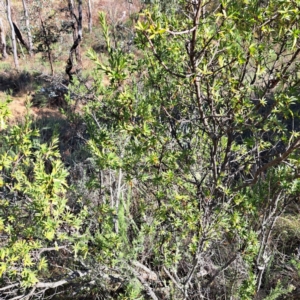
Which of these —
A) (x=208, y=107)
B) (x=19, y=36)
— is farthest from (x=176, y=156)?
(x=19, y=36)

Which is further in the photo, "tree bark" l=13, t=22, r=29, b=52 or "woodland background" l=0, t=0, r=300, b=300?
"tree bark" l=13, t=22, r=29, b=52

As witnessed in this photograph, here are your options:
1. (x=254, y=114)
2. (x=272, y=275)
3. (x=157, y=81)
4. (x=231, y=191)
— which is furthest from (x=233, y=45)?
(x=272, y=275)

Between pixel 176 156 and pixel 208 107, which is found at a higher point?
pixel 208 107

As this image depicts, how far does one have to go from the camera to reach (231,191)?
6.23 ft

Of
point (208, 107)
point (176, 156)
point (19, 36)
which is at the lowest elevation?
point (176, 156)

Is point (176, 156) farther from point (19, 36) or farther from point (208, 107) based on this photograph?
point (19, 36)

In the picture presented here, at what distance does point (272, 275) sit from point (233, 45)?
6.91 ft

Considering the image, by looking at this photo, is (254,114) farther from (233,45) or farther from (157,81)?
(157,81)

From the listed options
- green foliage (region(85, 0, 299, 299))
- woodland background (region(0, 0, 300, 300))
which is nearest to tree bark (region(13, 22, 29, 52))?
woodland background (region(0, 0, 300, 300))

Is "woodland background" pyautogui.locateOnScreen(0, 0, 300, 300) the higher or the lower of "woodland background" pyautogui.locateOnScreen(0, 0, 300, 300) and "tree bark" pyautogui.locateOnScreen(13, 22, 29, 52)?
the lower

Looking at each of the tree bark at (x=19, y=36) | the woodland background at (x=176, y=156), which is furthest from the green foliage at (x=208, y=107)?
the tree bark at (x=19, y=36)

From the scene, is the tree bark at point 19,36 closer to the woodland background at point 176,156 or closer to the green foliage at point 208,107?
the woodland background at point 176,156

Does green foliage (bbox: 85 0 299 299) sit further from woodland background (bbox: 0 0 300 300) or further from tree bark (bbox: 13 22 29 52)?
tree bark (bbox: 13 22 29 52)

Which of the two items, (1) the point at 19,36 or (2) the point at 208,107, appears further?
(1) the point at 19,36
